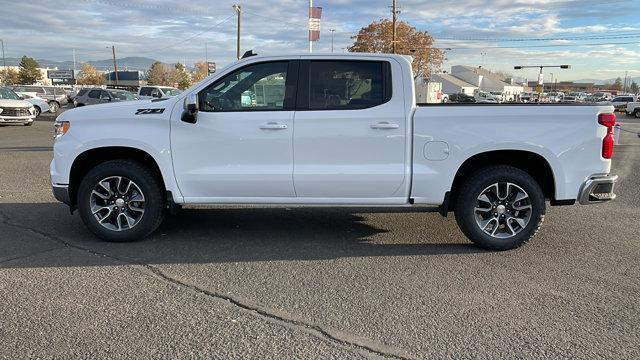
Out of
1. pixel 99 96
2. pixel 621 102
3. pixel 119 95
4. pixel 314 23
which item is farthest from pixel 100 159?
pixel 621 102

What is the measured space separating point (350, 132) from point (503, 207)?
1747 millimetres

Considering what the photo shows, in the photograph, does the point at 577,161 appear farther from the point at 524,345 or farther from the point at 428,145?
the point at 524,345

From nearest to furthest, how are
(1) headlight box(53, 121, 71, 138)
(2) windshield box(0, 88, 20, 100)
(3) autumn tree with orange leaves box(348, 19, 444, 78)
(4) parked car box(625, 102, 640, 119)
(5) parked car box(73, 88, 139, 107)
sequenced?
(1) headlight box(53, 121, 71, 138) < (2) windshield box(0, 88, 20, 100) < (5) parked car box(73, 88, 139, 107) < (4) parked car box(625, 102, 640, 119) < (3) autumn tree with orange leaves box(348, 19, 444, 78)

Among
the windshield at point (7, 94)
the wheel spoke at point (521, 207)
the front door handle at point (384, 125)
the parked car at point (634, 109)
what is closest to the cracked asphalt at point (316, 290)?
the wheel spoke at point (521, 207)

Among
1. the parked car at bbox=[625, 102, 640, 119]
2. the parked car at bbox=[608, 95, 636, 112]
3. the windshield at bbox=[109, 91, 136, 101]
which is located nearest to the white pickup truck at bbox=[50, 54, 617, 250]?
the windshield at bbox=[109, 91, 136, 101]

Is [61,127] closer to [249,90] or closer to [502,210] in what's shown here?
[249,90]

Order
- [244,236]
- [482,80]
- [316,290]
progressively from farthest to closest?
[482,80] → [244,236] → [316,290]

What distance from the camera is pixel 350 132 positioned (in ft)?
17.0

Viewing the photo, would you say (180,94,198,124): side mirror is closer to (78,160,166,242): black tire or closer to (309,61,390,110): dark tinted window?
(78,160,166,242): black tire

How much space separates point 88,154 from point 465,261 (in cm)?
400

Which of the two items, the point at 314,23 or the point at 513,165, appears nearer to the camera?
the point at 513,165

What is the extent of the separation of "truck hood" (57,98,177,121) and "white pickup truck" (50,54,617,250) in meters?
0.01

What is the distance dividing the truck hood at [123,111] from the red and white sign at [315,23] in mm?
16034

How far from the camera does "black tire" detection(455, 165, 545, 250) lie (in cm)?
525
